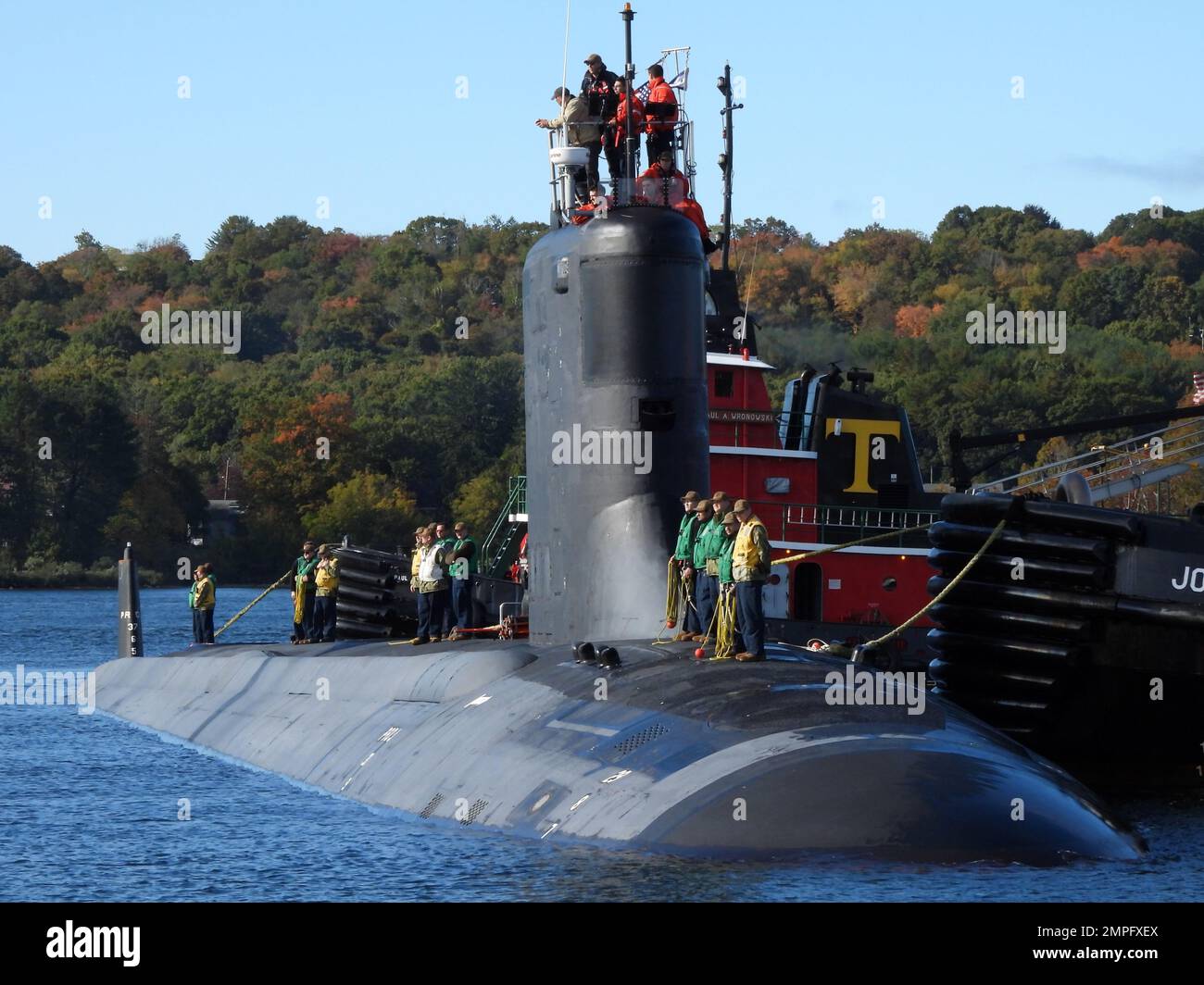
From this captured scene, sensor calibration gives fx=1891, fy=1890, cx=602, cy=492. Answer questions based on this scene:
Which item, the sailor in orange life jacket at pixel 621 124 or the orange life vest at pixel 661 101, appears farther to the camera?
the orange life vest at pixel 661 101

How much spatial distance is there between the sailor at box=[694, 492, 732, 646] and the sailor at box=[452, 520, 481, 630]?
21.4 ft

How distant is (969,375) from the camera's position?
96.6 m

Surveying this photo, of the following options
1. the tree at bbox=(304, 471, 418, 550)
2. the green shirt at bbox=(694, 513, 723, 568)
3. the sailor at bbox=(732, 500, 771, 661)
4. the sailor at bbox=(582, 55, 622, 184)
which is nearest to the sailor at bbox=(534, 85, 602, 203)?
the sailor at bbox=(582, 55, 622, 184)

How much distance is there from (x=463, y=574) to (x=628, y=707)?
871 centimetres

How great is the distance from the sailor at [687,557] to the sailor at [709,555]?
114 millimetres

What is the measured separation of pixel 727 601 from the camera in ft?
51.0

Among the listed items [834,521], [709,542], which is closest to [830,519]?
[834,521]

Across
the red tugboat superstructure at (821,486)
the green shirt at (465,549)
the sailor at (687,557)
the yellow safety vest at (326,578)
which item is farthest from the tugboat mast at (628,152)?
the red tugboat superstructure at (821,486)

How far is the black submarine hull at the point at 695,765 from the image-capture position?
461 inches

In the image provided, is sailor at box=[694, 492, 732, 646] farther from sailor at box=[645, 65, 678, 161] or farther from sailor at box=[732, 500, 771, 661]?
sailor at box=[645, 65, 678, 161]

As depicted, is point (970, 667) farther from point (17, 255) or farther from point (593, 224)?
point (17, 255)

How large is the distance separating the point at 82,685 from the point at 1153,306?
86888 mm

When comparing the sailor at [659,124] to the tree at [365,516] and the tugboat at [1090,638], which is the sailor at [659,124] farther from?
the tree at [365,516]

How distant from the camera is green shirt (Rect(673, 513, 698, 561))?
16.5 metres
